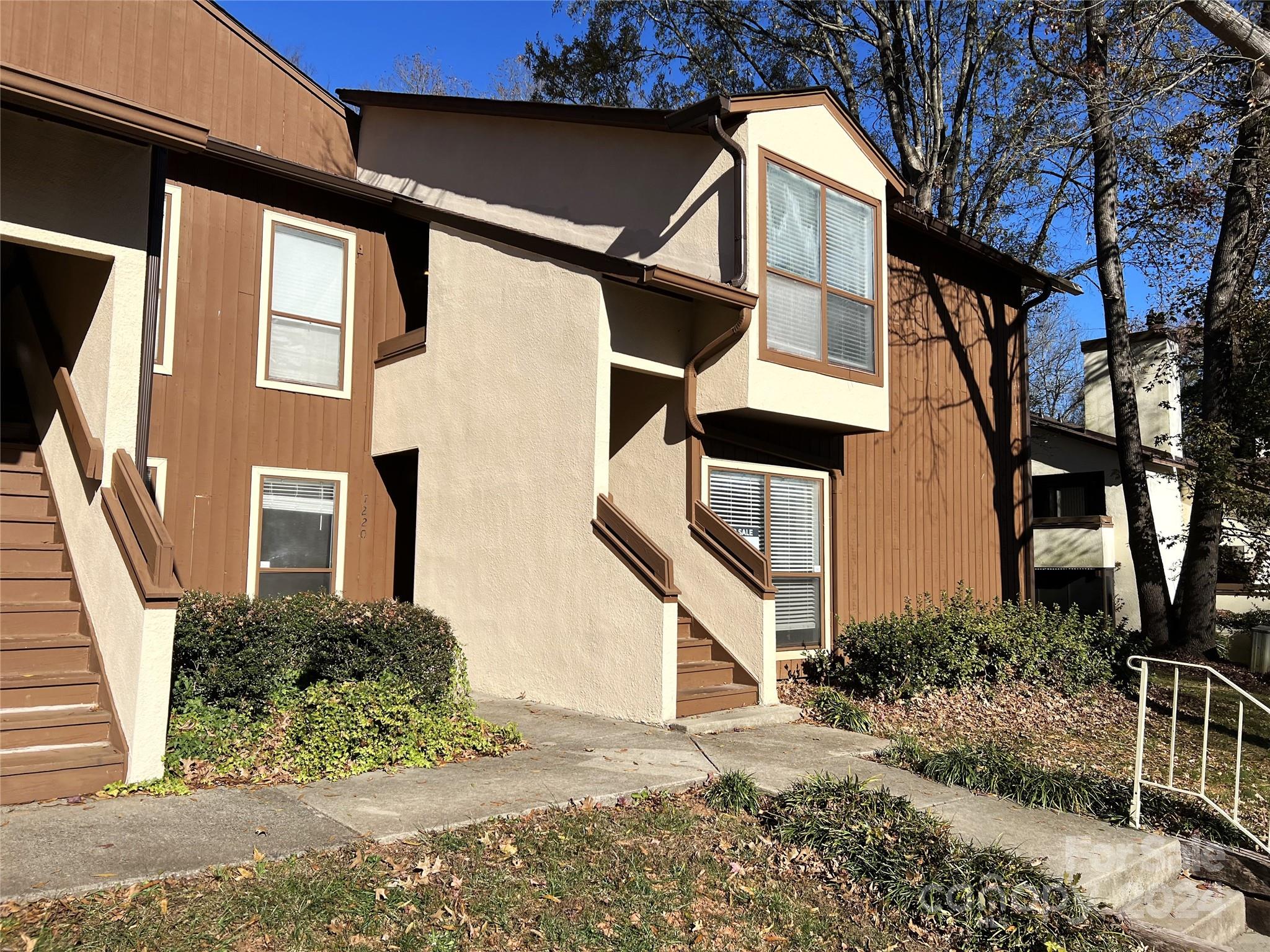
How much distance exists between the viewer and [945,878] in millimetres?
5082

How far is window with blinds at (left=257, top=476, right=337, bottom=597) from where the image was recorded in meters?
10.4

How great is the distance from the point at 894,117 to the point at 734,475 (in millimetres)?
12834

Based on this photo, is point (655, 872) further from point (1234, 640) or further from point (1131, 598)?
point (1131, 598)

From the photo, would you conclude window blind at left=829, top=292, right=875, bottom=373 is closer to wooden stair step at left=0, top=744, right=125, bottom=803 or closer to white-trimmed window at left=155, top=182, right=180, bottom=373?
white-trimmed window at left=155, top=182, right=180, bottom=373

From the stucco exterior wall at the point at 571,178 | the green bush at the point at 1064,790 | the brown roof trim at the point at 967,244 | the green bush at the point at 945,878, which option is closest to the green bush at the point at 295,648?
the green bush at the point at 945,878

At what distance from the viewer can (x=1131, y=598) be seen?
61.6ft

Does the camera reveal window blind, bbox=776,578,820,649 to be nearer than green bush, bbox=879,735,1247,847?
No

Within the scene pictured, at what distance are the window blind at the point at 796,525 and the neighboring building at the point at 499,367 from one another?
5cm

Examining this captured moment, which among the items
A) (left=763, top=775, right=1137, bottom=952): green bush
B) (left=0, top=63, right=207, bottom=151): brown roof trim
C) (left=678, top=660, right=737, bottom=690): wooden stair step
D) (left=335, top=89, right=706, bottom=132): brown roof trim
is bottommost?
→ (left=763, top=775, right=1137, bottom=952): green bush

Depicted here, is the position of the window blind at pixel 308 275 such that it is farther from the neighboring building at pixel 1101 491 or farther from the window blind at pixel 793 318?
the neighboring building at pixel 1101 491

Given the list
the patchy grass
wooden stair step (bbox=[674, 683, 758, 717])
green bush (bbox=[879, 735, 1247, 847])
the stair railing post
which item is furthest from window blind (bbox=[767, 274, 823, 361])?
the stair railing post

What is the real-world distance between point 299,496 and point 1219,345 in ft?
42.6

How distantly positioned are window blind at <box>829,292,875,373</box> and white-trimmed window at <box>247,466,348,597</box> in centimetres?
569

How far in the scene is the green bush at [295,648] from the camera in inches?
282
